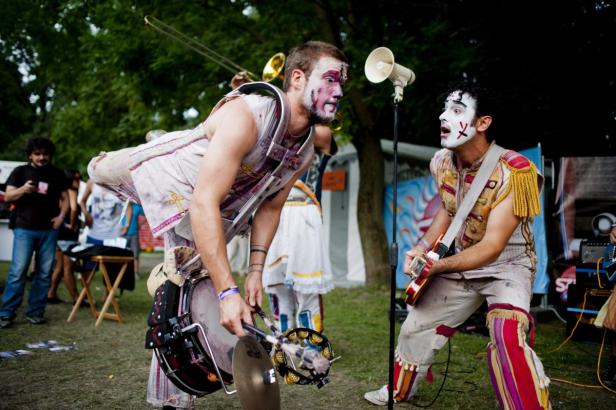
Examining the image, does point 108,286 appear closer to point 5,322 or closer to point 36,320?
point 36,320

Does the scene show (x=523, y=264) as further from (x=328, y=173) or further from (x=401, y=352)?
(x=328, y=173)

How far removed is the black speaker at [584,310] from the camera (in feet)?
19.7

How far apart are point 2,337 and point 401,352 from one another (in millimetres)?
4351

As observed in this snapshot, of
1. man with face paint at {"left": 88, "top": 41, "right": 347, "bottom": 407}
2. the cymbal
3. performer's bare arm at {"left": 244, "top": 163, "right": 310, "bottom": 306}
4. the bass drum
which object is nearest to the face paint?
man with face paint at {"left": 88, "top": 41, "right": 347, "bottom": 407}

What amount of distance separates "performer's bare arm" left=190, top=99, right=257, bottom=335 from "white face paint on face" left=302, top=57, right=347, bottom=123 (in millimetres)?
350

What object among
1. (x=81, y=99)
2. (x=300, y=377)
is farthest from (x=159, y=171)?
(x=81, y=99)

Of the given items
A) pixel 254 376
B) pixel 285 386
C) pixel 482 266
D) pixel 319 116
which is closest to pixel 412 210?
pixel 285 386

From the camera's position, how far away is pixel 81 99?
13.7 m

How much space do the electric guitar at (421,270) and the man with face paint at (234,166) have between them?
95cm

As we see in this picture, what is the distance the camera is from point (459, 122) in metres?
3.39

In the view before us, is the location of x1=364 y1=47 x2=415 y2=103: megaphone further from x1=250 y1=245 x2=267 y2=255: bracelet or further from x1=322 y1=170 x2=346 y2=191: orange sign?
x1=322 y1=170 x2=346 y2=191: orange sign

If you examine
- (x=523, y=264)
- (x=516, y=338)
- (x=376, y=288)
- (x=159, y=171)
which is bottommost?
(x=376, y=288)

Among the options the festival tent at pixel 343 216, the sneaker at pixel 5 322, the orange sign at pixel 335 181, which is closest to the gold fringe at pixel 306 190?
the sneaker at pixel 5 322

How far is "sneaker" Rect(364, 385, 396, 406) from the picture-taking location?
379cm
